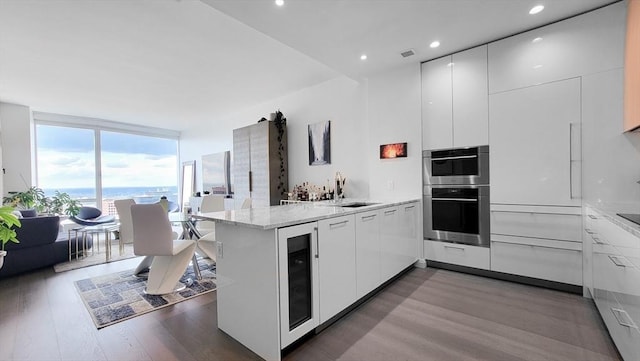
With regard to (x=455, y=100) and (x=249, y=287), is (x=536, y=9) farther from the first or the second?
(x=249, y=287)

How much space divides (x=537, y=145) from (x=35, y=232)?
6506 mm

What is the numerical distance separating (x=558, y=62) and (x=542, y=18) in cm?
47

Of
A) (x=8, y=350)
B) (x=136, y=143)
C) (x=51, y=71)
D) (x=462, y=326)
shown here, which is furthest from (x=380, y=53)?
(x=136, y=143)

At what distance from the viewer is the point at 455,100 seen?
128 inches

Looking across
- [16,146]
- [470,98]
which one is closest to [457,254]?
[470,98]

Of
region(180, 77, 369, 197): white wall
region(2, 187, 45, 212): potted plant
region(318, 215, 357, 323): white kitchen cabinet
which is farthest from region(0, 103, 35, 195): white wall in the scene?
region(318, 215, 357, 323): white kitchen cabinet

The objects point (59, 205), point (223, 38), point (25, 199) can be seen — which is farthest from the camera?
point (59, 205)

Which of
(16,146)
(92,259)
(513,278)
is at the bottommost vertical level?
(92,259)

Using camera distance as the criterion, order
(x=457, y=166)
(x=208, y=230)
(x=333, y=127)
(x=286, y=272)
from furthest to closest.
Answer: (x=333, y=127), (x=208, y=230), (x=457, y=166), (x=286, y=272)

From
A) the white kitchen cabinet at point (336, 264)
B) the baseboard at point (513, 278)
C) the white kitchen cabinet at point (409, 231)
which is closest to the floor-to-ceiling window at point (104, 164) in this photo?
the white kitchen cabinet at point (336, 264)

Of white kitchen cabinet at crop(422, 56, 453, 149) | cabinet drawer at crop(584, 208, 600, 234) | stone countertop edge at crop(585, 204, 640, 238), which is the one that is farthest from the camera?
white kitchen cabinet at crop(422, 56, 453, 149)

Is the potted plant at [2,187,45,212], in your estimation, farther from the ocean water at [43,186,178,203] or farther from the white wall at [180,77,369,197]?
the white wall at [180,77,369,197]

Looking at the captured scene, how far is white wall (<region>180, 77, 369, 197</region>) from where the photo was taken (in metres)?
4.30

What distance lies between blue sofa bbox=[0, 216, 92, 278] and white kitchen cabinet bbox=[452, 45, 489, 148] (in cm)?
580
